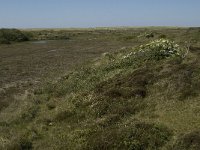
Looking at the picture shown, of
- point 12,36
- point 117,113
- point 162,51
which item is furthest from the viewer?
point 12,36

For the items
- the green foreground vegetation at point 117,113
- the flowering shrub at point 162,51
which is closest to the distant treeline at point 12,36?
the flowering shrub at point 162,51

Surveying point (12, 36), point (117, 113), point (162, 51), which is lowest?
point (12, 36)

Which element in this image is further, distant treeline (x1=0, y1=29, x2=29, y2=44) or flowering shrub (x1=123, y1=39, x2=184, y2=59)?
distant treeline (x1=0, y1=29, x2=29, y2=44)

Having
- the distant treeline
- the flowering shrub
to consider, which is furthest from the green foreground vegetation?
the distant treeline

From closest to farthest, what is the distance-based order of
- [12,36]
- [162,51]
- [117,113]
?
1. [117,113]
2. [162,51]
3. [12,36]

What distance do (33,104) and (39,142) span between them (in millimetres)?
6027

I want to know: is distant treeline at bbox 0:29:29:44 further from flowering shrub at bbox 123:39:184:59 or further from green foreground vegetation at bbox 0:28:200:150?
green foreground vegetation at bbox 0:28:200:150

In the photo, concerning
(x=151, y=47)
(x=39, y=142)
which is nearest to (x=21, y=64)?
(x=151, y=47)

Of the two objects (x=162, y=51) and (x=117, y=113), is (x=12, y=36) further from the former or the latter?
(x=117, y=113)

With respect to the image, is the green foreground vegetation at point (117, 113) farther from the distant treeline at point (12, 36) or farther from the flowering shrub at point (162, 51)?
the distant treeline at point (12, 36)

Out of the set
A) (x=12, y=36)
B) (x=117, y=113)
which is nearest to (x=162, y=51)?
(x=117, y=113)

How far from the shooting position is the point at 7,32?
8150 centimetres

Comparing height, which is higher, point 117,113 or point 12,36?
point 117,113

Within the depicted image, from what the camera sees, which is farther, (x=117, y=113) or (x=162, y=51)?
(x=162, y=51)
